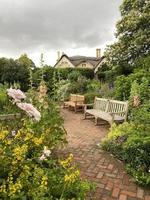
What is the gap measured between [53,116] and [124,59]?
13.1m

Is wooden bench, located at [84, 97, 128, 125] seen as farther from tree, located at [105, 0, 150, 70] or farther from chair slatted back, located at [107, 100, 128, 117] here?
tree, located at [105, 0, 150, 70]

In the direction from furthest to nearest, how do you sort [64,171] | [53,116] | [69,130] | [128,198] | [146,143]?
[69,130], [53,116], [146,143], [128,198], [64,171]

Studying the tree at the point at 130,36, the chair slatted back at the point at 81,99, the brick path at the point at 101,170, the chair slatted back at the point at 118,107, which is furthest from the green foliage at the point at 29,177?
the tree at the point at 130,36

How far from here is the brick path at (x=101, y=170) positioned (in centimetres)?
405

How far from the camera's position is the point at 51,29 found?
9.40m

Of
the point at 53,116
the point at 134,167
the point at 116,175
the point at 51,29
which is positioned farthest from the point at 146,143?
the point at 51,29

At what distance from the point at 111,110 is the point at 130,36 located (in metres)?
9.27

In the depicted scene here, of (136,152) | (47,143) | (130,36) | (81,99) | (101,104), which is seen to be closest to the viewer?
(47,143)

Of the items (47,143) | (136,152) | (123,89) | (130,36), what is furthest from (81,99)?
(47,143)

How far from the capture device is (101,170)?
4949mm

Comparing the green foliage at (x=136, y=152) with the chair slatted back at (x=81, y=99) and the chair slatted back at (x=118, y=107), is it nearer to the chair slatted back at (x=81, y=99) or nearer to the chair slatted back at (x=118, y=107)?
the chair slatted back at (x=118, y=107)

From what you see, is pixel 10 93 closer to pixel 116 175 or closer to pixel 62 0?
pixel 116 175

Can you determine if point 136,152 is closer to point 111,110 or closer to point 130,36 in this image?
point 111,110

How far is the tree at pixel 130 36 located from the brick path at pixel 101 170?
33.8 feet
